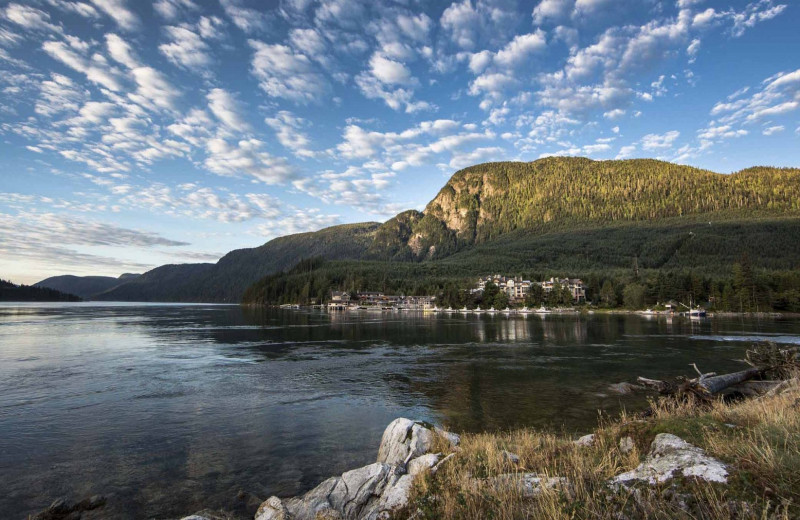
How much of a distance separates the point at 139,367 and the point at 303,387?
15663 millimetres

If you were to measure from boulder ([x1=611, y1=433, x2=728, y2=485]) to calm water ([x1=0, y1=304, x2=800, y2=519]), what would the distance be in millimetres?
8828

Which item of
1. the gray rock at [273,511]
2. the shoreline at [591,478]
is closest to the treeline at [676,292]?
the shoreline at [591,478]

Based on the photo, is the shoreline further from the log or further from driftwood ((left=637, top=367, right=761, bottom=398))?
the log

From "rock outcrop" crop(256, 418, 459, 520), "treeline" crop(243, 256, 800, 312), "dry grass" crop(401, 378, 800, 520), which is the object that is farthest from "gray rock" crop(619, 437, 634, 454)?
"treeline" crop(243, 256, 800, 312)

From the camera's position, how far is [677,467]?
269 inches

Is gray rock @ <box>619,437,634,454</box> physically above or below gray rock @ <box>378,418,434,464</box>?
above

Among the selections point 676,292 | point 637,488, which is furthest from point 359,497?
point 676,292

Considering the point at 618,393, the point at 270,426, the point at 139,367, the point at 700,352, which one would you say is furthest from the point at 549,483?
the point at 700,352

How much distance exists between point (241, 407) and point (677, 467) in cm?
1907

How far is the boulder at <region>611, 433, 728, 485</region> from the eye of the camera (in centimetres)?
642

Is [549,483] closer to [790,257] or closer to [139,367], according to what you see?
[139,367]

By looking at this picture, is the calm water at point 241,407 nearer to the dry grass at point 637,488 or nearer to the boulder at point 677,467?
the dry grass at point 637,488

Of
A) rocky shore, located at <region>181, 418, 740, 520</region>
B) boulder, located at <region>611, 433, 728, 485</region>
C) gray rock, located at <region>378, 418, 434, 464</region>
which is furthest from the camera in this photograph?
gray rock, located at <region>378, 418, 434, 464</region>

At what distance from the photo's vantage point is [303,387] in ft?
83.9
